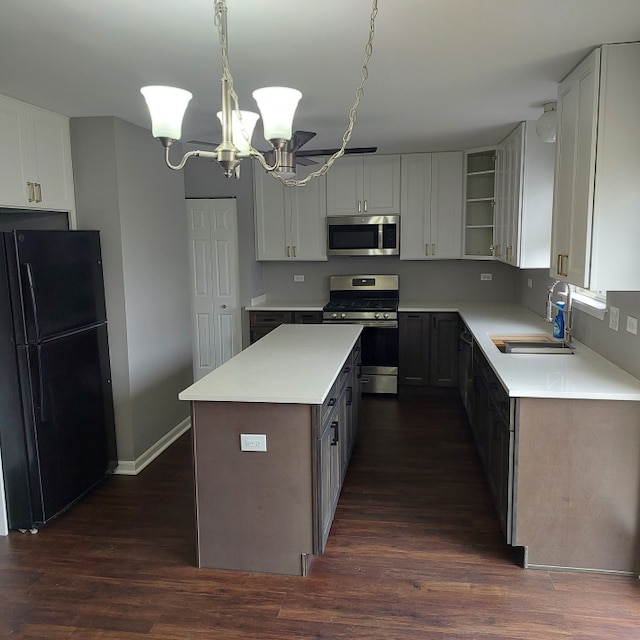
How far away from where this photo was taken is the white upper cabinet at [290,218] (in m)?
5.71

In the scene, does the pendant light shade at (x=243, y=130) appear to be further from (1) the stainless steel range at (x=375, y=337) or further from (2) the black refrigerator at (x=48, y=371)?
(1) the stainless steel range at (x=375, y=337)

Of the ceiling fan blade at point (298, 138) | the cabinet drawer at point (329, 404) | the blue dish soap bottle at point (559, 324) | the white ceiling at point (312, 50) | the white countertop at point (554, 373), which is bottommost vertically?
the cabinet drawer at point (329, 404)

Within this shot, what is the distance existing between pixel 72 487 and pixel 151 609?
124cm

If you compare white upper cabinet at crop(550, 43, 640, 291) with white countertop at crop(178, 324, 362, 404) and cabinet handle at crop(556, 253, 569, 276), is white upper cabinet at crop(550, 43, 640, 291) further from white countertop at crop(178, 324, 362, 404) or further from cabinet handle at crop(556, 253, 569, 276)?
white countertop at crop(178, 324, 362, 404)

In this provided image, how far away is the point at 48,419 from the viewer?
3.13 metres

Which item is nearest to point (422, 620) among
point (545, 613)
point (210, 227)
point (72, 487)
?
point (545, 613)

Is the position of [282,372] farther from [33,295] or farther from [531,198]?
[531,198]

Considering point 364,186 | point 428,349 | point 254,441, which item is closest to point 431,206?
point 364,186

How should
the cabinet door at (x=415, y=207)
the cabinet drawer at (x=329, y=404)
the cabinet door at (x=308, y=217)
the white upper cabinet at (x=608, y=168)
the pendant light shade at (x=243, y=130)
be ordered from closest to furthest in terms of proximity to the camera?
the pendant light shade at (x=243, y=130) < the white upper cabinet at (x=608, y=168) < the cabinet drawer at (x=329, y=404) < the cabinet door at (x=415, y=207) < the cabinet door at (x=308, y=217)

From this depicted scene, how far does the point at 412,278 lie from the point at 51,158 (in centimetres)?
369

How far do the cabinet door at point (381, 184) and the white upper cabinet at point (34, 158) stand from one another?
289 centimetres

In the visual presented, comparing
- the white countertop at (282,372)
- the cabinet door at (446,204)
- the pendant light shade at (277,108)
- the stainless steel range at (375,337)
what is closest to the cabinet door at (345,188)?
the cabinet door at (446,204)

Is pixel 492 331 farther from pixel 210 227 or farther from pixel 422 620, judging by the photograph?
pixel 210 227

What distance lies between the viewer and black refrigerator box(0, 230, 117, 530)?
9.70 feet
